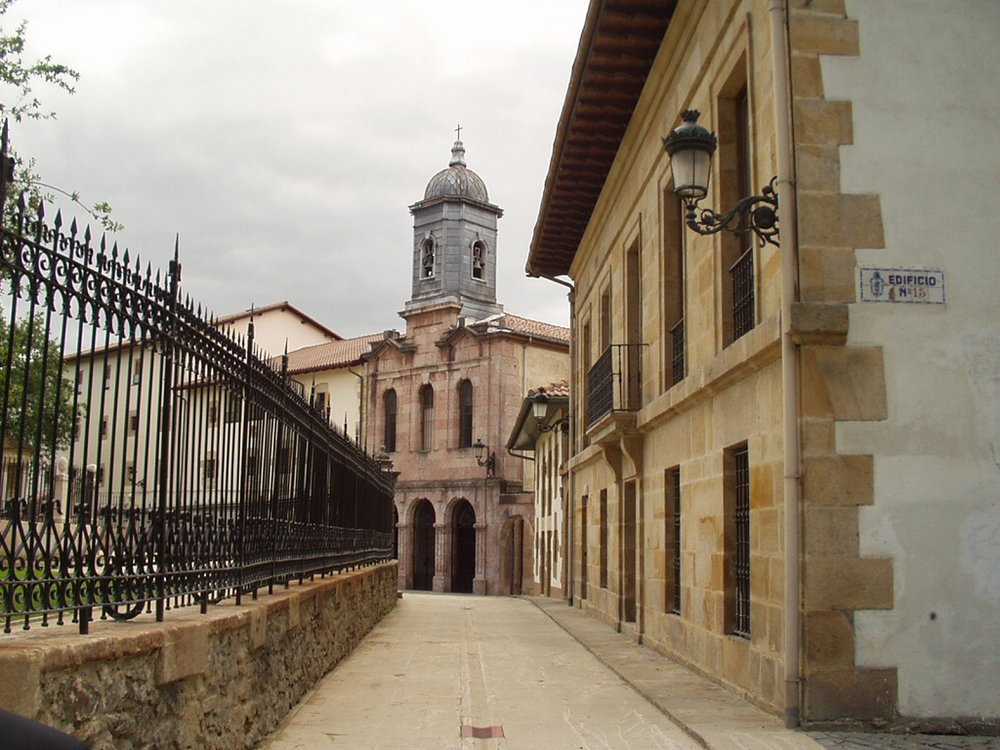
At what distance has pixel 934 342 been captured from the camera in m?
7.16

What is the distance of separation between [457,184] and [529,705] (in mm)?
41105

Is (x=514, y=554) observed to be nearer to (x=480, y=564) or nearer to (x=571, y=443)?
(x=480, y=564)

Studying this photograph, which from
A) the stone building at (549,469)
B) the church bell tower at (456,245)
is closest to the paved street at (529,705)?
the stone building at (549,469)

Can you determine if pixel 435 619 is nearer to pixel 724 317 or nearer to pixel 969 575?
pixel 724 317

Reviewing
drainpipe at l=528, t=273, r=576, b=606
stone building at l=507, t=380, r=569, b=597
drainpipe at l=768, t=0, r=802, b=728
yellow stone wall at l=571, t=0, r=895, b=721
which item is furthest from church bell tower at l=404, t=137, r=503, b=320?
drainpipe at l=768, t=0, r=802, b=728

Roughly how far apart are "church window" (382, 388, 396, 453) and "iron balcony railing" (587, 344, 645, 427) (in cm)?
3085

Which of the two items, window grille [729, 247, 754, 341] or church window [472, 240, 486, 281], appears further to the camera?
church window [472, 240, 486, 281]

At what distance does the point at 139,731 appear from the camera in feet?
14.1

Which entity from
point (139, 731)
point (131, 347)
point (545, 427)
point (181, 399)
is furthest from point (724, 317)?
point (545, 427)

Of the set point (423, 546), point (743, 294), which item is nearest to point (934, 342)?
point (743, 294)

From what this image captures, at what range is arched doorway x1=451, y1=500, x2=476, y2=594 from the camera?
139ft

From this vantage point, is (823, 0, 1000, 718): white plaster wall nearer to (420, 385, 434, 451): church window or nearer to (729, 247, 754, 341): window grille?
(729, 247, 754, 341): window grille

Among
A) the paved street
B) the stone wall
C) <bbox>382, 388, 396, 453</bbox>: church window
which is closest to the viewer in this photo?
the stone wall

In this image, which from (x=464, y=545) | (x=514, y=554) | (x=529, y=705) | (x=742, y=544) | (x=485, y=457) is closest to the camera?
(x=529, y=705)
